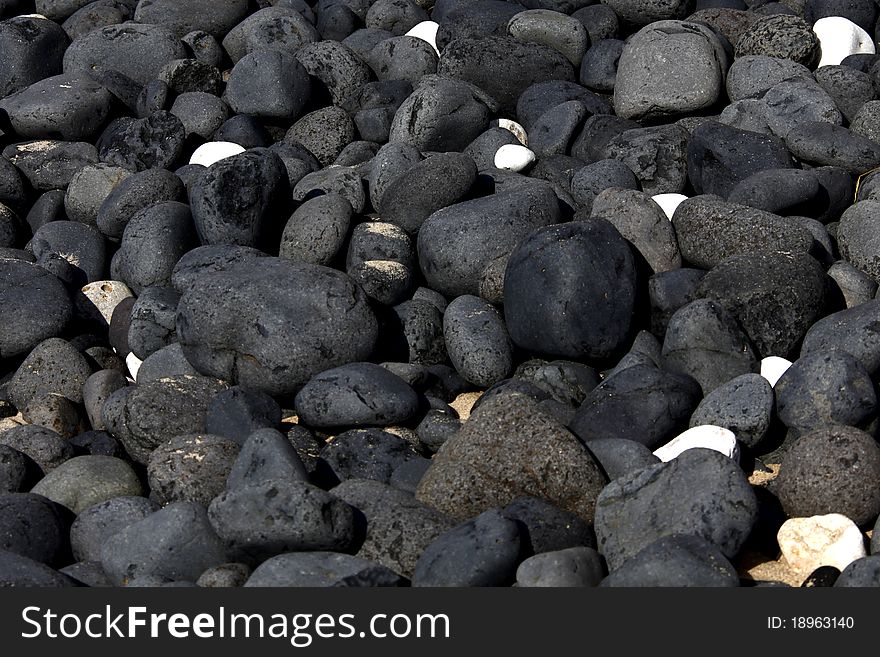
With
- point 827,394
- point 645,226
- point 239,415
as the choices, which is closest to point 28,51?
point 239,415

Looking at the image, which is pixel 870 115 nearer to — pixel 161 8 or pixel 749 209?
pixel 749 209

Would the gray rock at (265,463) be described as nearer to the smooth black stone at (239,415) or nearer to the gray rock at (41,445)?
the smooth black stone at (239,415)

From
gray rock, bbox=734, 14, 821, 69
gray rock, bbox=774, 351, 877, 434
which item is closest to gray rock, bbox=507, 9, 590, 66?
gray rock, bbox=734, 14, 821, 69

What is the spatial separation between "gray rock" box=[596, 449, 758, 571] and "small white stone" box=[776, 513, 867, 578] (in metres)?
0.35

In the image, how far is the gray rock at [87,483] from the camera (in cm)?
560

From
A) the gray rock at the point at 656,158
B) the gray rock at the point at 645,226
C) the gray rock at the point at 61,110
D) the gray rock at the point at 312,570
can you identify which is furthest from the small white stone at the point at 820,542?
the gray rock at the point at 61,110

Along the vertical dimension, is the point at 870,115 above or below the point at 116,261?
above

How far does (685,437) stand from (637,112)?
402 cm

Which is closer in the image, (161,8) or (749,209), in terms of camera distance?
(749,209)

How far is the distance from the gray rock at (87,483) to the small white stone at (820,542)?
3.13 m

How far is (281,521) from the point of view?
4.63 meters

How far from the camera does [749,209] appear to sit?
6906mm

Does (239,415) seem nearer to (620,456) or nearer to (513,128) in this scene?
(620,456)

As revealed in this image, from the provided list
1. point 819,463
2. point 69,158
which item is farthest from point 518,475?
point 69,158
